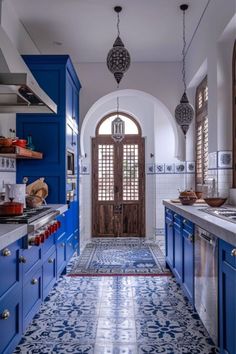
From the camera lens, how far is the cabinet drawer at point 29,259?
2301mm

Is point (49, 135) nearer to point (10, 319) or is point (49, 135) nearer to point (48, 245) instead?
point (48, 245)

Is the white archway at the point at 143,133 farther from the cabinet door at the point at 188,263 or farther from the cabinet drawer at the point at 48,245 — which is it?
the cabinet door at the point at 188,263

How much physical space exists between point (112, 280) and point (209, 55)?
9.18 feet

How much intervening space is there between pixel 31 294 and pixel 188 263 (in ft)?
4.30

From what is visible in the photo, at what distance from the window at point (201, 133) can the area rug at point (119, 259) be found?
4.47 feet

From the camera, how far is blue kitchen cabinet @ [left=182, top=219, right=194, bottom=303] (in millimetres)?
2828

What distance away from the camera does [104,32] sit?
467 centimetres

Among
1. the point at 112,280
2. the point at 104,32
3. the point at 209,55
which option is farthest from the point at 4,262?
the point at 104,32

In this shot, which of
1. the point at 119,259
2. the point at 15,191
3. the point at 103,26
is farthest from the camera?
the point at 119,259

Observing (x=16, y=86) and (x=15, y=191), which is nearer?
(x=16, y=86)

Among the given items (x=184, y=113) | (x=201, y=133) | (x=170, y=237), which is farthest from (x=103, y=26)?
(x=170, y=237)

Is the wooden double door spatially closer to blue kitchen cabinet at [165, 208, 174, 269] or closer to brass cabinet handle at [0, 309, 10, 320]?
blue kitchen cabinet at [165, 208, 174, 269]

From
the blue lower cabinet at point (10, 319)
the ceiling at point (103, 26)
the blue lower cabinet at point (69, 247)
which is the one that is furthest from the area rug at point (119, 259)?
the ceiling at point (103, 26)

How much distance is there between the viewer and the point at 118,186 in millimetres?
7156
